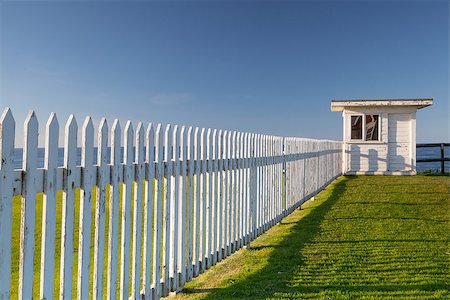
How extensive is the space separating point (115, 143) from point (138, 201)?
2.12 ft

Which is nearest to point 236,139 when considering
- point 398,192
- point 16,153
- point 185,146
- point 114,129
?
point 185,146

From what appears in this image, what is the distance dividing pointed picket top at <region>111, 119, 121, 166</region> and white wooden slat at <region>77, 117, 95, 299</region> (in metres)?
0.26

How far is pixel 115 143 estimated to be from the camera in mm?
3328

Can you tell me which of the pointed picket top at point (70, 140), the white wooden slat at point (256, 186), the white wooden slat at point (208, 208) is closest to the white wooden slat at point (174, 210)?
the white wooden slat at point (208, 208)

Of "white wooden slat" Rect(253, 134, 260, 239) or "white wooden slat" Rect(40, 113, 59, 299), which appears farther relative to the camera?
"white wooden slat" Rect(253, 134, 260, 239)

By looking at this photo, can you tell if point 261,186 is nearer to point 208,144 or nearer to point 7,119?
point 208,144

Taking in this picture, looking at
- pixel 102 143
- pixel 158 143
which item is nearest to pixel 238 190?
pixel 158 143

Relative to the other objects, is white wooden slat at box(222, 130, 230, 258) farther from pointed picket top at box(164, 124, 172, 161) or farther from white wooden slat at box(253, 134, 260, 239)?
pointed picket top at box(164, 124, 172, 161)

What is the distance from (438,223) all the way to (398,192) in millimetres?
4285

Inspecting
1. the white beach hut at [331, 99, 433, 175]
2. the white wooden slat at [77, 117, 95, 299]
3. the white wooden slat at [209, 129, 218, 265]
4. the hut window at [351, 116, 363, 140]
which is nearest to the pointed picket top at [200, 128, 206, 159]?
the white wooden slat at [209, 129, 218, 265]

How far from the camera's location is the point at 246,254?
6027mm

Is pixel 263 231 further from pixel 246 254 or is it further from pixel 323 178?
pixel 323 178

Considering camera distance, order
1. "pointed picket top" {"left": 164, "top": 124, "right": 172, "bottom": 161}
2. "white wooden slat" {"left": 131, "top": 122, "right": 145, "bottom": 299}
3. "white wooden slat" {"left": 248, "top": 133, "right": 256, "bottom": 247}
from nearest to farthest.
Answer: "white wooden slat" {"left": 131, "top": 122, "right": 145, "bottom": 299}
"pointed picket top" {"left": 164, "top": 124, "right": 172, "bottom": 161}
"white wooden slat" {"left": 248, "top": 133, "right": 256, "bottom": 247}

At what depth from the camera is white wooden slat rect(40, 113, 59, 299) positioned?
2.68 meters
